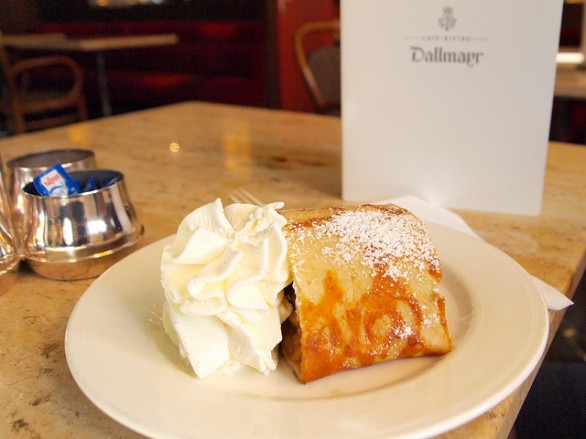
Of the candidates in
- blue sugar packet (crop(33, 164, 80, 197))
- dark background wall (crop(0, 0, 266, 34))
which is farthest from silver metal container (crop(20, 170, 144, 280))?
dark background wall (crop(0, 0, 266, 34))

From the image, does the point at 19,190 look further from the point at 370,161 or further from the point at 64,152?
the point at 370,161

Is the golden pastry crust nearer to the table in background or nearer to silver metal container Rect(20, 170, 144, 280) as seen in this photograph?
silver metal container Rect(20, 170, 144, 280)

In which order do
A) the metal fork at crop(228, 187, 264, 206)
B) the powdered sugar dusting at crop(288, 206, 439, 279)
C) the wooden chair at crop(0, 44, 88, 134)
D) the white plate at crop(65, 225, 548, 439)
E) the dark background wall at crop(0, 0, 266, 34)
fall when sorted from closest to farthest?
the white plate at crop(65, 225, 548, 439)
the powdered sugar dusting at crop(288, 206, 439, 279)
the metal fork at crop(228, 187, 264, 206)
the wooden chair at crop(0, 44, 88, 134)
the dark background wall at crop(0, 0, 266, 34)

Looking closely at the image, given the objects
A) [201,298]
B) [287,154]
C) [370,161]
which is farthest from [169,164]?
[201,298]

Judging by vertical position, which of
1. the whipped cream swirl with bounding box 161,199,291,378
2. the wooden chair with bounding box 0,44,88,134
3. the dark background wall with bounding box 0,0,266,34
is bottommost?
the wooden chair with bounding box 0,44,88,134

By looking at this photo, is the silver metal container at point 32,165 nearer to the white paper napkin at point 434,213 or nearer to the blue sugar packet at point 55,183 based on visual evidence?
the blue sugar packet at point 55,183
